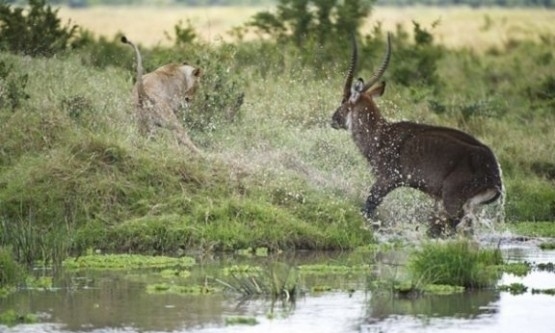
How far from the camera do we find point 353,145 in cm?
1750

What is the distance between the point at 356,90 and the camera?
1592cm

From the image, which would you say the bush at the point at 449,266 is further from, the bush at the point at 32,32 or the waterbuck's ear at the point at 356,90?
the bush at the point at 32,32

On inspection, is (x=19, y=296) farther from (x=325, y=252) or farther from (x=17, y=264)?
(x=325, y=252)

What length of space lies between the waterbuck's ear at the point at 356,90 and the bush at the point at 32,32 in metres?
8.10

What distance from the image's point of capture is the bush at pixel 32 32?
23.4m

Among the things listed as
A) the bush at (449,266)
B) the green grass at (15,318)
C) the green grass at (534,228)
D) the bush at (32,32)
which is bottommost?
the green grass at (534,228)

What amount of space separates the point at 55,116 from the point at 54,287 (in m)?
4.00

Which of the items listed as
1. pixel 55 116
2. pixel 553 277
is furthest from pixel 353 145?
pixel 553 277

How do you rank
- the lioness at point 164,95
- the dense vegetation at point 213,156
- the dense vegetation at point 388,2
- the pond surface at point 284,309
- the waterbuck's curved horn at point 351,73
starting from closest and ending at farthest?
the pond surface at point 284,309
the dense vegetation at point 213,156
the waterbuck's curved horn at point 351,73
the lioness at point 164,95
the dense vegetation at point 388,2

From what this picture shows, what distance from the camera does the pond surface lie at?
10.7 meters

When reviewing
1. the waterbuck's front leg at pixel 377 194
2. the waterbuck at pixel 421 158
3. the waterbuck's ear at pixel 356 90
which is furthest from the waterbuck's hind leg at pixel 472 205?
the waterbuck's ear at pixel 356 90

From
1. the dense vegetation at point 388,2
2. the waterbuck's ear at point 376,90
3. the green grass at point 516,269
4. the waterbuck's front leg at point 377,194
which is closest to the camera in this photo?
the green grass at point 516,269

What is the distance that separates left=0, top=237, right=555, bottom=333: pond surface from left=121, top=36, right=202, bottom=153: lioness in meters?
4.00

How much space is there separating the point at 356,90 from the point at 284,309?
4.90 meters
